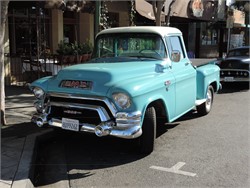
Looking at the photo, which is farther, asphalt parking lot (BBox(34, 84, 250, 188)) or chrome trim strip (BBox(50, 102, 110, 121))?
chrome trim strip (BBox(50, 102, 110, 121))

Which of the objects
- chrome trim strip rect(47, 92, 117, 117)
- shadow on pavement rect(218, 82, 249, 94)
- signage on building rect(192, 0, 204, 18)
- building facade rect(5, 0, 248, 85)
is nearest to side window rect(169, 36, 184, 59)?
chrome trim strip rect(47, 92, 117, 117)

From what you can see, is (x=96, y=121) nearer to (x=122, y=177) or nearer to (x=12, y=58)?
(x=122, y=177)

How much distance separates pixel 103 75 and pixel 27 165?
5.37 ft

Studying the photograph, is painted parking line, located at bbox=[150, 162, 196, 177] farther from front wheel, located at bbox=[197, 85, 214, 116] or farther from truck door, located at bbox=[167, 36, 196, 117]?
front wheel, located at bbox=[197, 85, 214, 116]

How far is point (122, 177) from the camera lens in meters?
4.65

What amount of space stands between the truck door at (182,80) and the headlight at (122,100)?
5.05ft

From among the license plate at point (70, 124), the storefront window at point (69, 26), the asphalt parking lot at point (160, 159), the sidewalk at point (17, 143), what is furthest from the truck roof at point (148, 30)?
the storefront window at point (69, 26)

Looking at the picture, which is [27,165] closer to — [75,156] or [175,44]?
[75,156]

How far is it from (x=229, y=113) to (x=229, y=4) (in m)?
23.0

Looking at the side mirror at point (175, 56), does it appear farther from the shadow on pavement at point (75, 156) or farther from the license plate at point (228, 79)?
the license plate at point (228, 79)

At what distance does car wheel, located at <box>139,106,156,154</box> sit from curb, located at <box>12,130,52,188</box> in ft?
5.38

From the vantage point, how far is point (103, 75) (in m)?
5.14

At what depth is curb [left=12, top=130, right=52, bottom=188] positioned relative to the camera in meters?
4.21

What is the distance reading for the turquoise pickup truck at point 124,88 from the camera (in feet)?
16.0
